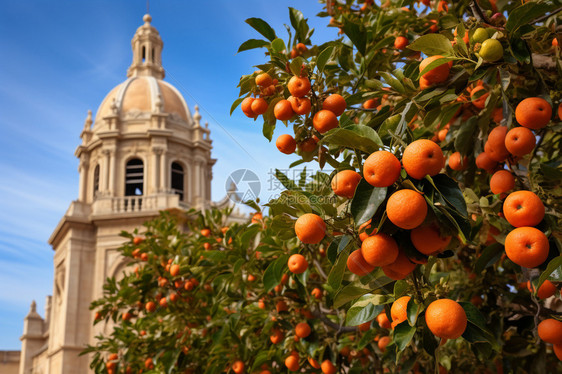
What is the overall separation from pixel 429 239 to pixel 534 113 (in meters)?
0.84

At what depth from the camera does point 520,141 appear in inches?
76.6

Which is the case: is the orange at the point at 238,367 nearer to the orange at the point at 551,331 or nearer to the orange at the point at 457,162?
the orange at the point at 457,162

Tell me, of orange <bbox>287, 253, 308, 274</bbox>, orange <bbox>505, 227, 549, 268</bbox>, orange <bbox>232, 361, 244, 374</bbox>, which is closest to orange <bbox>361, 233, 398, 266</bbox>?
orange <bbox>505, 227, 549, 268</bbox>

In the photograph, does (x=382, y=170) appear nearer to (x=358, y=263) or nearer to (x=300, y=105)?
(x=358, y=263)

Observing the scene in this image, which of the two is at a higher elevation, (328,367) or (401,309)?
(401,309)

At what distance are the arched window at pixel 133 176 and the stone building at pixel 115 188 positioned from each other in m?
0.05

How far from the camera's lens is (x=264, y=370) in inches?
143

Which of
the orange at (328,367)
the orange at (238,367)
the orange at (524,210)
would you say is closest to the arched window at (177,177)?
the orange at (238,367)

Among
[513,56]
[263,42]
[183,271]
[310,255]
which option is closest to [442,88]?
[513,56]

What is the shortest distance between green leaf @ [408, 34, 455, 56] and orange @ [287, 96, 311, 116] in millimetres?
454

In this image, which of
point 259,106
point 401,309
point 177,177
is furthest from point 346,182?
point 177,177

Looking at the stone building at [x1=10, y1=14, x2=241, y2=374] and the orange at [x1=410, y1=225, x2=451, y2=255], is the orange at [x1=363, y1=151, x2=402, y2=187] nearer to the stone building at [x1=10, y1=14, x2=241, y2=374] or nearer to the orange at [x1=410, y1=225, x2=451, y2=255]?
the orange at [x1=410, y1=225, x2=451, y2=255]

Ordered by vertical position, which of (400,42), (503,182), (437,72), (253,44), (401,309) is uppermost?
(400,42)

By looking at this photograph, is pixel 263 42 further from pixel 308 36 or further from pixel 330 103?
pixel 308 36
